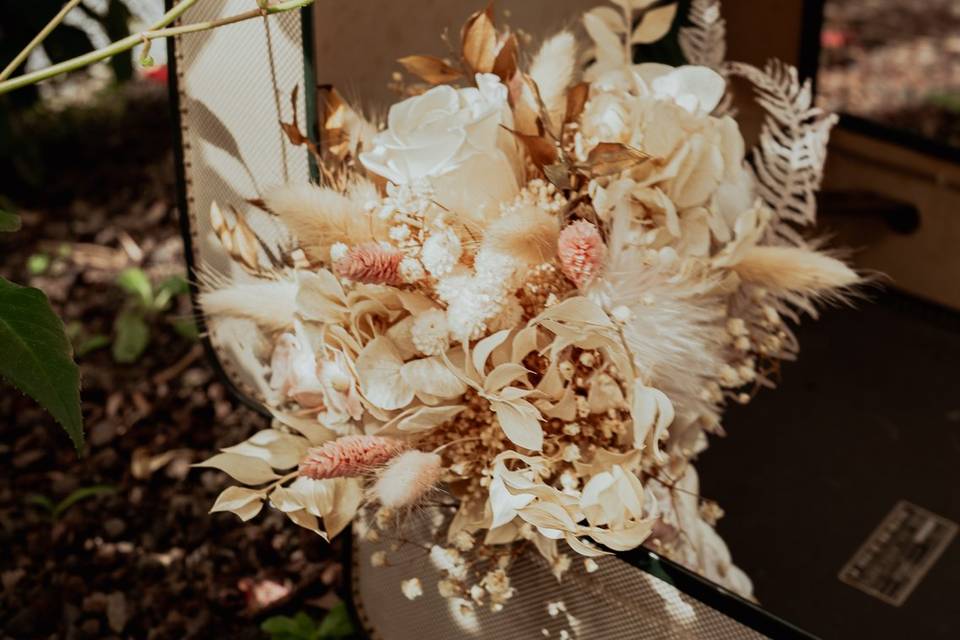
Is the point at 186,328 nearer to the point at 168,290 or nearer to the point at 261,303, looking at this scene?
the point at 168,290

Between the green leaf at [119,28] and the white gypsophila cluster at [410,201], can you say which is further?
the green leaf at [119,28]

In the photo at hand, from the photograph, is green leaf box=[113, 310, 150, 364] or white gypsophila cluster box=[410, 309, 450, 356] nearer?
white gypsophila cluster box=[410, 309, 450, 356]

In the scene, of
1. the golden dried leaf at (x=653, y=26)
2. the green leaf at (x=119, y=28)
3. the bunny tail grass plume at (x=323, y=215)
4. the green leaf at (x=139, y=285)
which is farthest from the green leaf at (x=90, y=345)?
the golden dried leaf at (x=653, y=26)

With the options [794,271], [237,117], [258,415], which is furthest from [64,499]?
[794,271]

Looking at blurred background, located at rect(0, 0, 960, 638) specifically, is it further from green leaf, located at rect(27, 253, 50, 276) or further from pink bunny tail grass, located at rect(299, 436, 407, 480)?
pink bunny tail grass, located at rect(299, 436, 407, 480)

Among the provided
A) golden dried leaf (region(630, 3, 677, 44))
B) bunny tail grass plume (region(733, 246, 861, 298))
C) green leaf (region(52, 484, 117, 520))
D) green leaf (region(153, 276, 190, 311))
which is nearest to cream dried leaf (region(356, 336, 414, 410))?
bunny tail grass plume (region(733, 246, 861, 298))

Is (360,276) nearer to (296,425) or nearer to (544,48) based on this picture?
(296,425)

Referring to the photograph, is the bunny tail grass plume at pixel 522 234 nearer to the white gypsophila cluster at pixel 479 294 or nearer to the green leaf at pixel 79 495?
the white gypsophila cluster at pixel 479 294

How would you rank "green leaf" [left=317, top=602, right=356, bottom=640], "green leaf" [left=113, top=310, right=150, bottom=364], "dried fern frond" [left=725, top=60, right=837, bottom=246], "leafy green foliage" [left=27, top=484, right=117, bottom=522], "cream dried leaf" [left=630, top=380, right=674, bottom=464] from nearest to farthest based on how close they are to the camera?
"cream dried leaf" [left=630, top=380, right=674, bottom=464] → "dried fern frond" [left=725, top=60, right=837, bottom=246] → "green leaf" [left=317, top=602, right=356, bottom=640] → "leafy green foliage" [left=27, top=484, right=117, bottom=522] → "green leaf" [left=113, top=310, right=150, bottom=364]
